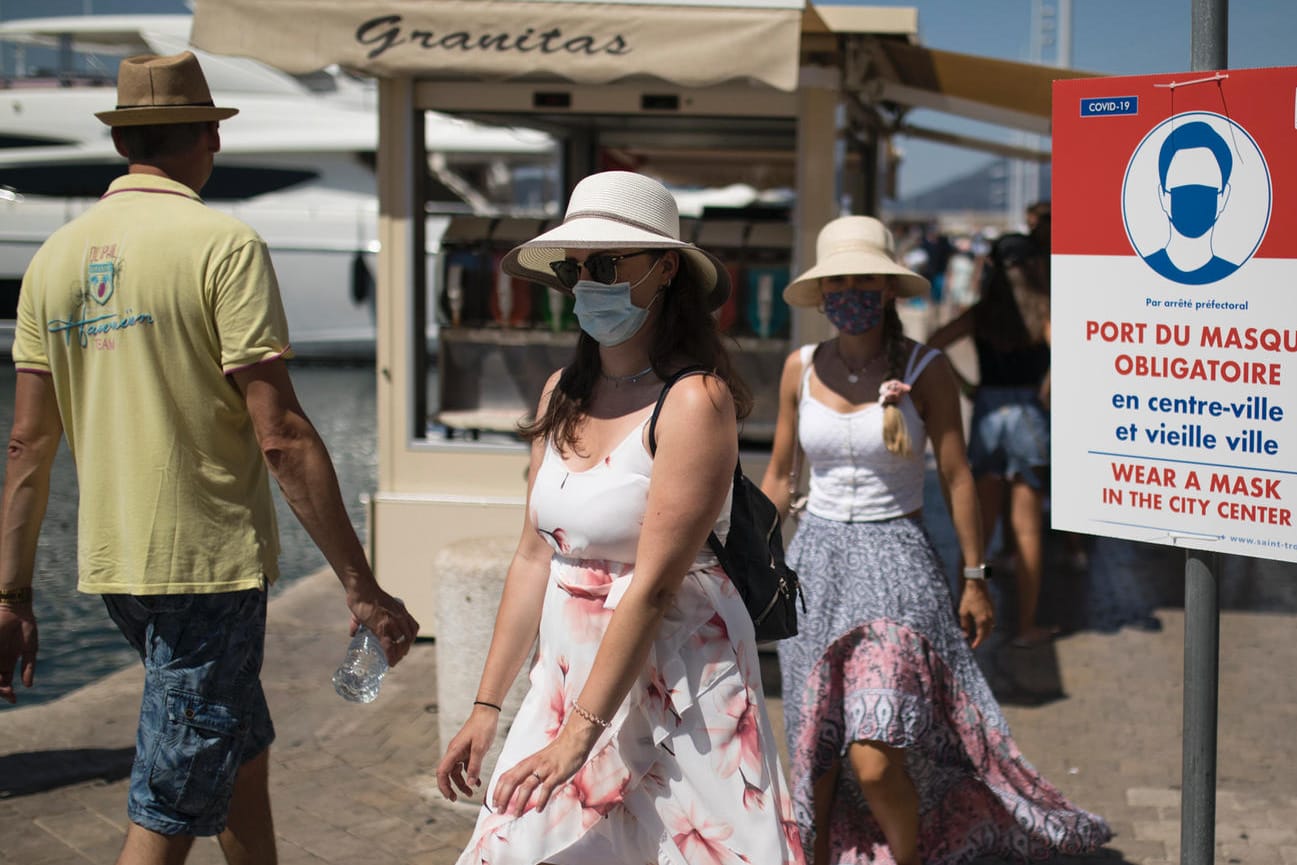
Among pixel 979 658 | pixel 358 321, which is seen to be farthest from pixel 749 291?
pixel 358 321

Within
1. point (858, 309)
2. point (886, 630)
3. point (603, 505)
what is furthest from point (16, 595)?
point (858, 309)

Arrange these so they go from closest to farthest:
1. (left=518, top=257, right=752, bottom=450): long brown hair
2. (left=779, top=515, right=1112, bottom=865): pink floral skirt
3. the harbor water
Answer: (left=518, top=257, right=752, bottom=450): long brown hair, (left=779, top=515, right=1112, bottom=865): pink floral skirt, the harbor water

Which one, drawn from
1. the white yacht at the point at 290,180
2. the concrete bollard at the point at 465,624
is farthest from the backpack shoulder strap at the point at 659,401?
the white yacht at the point at 290,180

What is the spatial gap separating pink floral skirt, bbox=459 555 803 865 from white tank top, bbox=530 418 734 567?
0.14ft

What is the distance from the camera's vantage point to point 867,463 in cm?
410

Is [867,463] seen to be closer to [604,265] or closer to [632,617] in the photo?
[604,265]

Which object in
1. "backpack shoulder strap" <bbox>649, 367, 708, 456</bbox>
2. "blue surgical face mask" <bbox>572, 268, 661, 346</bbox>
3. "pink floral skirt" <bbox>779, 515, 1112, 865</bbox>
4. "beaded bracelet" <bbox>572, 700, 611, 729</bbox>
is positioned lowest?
"pink floral skirt" <bbox>779, 515, 1112, 865</bbox>

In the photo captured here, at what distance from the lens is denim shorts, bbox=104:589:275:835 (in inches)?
121

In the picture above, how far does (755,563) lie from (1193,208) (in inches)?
40.5

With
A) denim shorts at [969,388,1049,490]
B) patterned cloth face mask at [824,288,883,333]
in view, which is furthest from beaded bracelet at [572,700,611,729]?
denim shorts at [969,388,1049,490]

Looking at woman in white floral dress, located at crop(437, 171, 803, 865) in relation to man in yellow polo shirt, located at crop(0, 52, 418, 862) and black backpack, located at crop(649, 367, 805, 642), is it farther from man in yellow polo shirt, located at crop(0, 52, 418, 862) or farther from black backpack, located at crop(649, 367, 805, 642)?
man in yellow polo shirt, located at crop(0, 52, 418, 862)

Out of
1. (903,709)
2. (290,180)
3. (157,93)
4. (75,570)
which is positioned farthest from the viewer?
(290,180)

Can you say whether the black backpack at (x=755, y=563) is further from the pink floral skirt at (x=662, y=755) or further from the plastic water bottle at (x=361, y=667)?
the plastic water bottle at (x=361, y=667)

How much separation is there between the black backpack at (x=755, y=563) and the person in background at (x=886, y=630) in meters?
0.97
